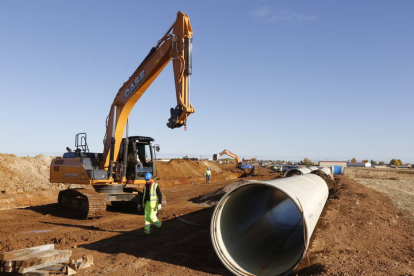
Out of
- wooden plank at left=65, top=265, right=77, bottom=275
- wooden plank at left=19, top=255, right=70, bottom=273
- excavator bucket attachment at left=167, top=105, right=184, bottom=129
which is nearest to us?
wooden plank at left=19, top=255, right=70, bottom=273

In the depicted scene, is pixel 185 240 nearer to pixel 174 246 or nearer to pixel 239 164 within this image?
pixel 174 246

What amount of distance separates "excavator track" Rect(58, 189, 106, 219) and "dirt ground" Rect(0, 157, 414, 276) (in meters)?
0.33

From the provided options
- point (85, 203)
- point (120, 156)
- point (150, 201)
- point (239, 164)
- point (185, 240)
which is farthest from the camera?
point (239, 164)

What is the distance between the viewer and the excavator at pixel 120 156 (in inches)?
448

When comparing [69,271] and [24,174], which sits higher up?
[24,174]

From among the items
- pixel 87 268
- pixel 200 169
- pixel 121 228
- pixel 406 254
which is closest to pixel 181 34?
pixel 121 228

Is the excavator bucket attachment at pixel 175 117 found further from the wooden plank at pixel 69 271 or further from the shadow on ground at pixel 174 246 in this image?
the wooden plank at pixel 69 271

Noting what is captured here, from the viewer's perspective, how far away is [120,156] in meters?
13.5

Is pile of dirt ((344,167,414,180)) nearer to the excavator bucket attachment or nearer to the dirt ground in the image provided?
the dirt ground

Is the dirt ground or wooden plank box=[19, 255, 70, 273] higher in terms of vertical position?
wooden plank box=[19, 255, 70, 273]

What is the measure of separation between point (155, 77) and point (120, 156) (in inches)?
143

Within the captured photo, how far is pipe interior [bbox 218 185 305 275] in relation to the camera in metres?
6.16

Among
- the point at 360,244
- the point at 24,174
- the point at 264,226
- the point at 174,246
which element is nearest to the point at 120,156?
the point at 174,246

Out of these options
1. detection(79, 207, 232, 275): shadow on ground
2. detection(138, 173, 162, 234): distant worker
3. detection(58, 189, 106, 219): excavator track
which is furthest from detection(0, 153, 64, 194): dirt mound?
detection(138, 173, 162, 234): distant worker
